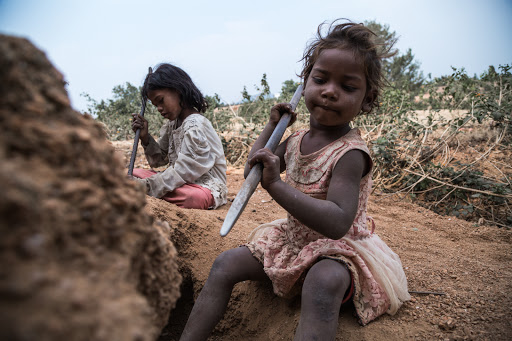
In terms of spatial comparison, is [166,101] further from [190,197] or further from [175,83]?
[190,197]

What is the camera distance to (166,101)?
3287 mm

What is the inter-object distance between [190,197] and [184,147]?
1.65ft

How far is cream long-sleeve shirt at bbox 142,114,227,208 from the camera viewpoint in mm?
3070

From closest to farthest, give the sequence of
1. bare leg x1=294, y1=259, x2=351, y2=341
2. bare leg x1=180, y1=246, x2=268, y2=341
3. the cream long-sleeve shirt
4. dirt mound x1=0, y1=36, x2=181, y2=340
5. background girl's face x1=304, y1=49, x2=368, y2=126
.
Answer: dirt mound x1=0, y1=36, x2=181, y2=340 → bare leg x1=294, y1=259, x2=351, y2=341 → bare leg x1=180, y1=246, x2=268, y2=341 → background girl's face x1=304, y1=49, x2=368, y2=126 → the cream long-sleeve shirt

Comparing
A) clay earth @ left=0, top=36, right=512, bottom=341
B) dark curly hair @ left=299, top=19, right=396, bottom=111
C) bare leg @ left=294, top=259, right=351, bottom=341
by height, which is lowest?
bare leg @ left=294, top=259, right=351, bottom=341

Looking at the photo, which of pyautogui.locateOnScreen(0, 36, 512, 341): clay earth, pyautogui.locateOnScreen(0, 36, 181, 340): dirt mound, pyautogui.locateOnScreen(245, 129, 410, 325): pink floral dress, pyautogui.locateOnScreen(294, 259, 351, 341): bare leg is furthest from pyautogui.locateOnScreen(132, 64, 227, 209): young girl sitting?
pyautogui.locateOnScreen(0, 36, 181, 340): dirt mound

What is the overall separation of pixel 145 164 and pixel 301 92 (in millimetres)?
4800

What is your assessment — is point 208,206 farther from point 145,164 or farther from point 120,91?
point 120,91

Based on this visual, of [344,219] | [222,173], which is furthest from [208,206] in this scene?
[344,219]

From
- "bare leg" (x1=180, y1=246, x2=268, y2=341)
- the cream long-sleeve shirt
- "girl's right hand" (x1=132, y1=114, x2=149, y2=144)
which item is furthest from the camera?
"girl's right hand" (x1=132, y1=114, x2=149, y2=144)

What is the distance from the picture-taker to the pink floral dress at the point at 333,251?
54.2 inches

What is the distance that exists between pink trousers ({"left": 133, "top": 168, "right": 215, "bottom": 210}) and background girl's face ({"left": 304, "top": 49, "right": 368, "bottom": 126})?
6.20 ft

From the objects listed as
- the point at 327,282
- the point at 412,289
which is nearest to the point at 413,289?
the point at 412,289

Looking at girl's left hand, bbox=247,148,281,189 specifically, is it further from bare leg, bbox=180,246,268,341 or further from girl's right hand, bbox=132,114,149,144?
girl's right hand, bbox=132,114,149,144
